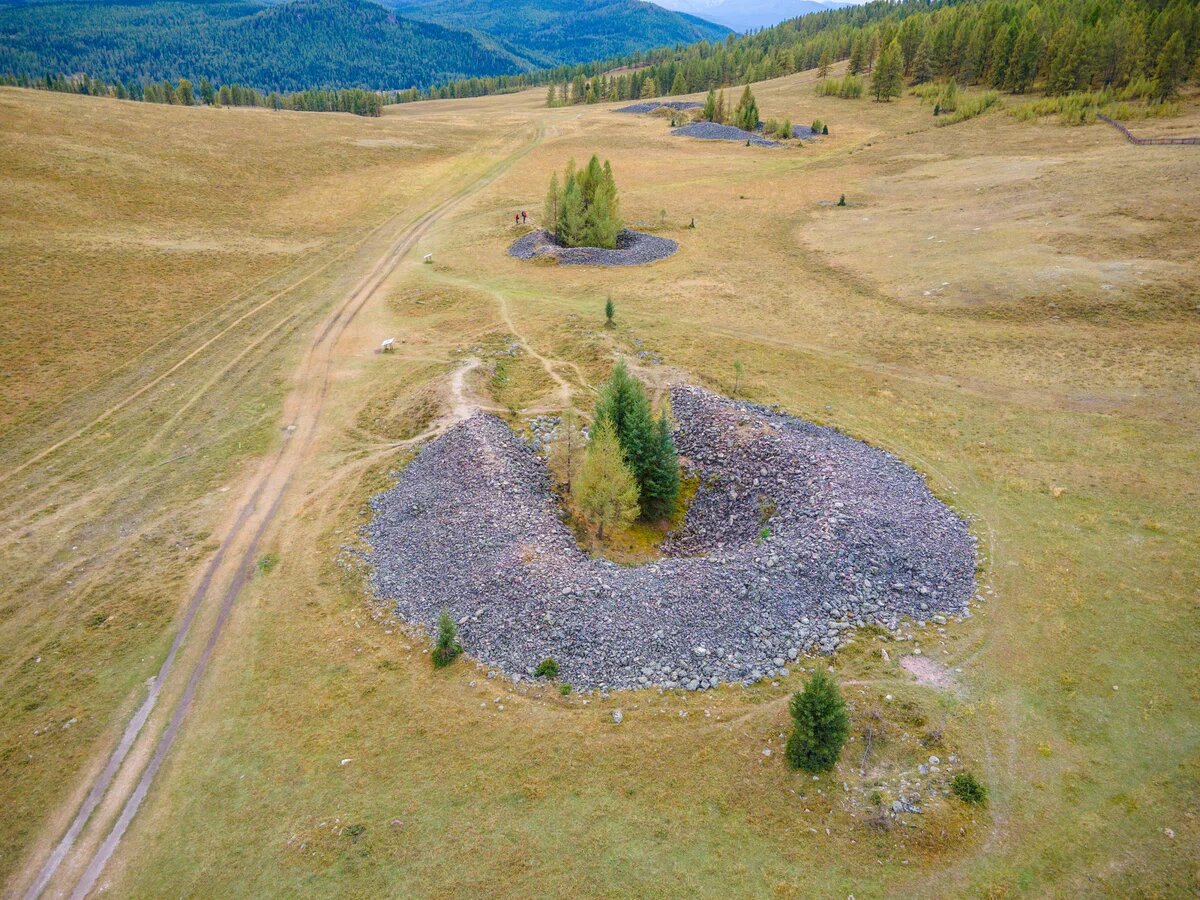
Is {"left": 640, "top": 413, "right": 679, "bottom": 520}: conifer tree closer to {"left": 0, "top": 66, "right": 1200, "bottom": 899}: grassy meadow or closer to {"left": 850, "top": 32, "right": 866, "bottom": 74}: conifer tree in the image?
{"left": 0, "top": 66, "right": 1200, "bottom": 899}: grassy meadow

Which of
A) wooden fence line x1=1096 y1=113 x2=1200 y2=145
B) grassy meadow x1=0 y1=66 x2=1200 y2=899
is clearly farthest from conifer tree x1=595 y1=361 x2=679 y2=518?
wooden fence line x1=1096 y1=113 x2=1200 y2=145

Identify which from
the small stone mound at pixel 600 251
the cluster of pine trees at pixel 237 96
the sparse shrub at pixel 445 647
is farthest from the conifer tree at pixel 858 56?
the sparse shrub at pixel 445 647

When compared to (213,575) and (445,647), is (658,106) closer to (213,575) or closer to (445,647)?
(213,575)

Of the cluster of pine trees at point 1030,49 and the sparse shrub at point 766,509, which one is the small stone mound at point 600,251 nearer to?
the sparse shrub at point 766,509

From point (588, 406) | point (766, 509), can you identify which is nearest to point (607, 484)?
point (766, 509)

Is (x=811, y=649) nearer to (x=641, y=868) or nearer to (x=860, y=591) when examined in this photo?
(x=860, y=591)

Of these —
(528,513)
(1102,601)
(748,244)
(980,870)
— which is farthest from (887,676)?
(748,244)
